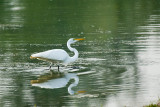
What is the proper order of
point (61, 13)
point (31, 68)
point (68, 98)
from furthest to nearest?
1. point (61, 13)
2. point (31, 68)
3. point (68, 98)

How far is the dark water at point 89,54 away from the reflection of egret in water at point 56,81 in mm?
111

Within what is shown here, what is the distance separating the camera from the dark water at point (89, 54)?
Result: 38.8 feet

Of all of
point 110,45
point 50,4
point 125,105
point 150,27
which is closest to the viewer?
point 125,105

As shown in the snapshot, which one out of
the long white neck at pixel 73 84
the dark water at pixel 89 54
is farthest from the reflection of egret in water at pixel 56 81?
the dark water at pixel 89 54

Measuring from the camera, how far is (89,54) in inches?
704

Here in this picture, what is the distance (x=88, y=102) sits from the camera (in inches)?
439

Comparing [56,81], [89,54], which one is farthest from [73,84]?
[89,54]

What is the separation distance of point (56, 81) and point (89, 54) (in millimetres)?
4054

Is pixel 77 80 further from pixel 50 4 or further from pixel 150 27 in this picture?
pixel 50 4

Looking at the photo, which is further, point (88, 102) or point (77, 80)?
point (77, 80)

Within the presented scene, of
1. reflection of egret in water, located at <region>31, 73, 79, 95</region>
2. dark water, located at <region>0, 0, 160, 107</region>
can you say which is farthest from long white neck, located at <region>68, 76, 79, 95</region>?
dark water, located at <region>0, 0, 160, 107</region>

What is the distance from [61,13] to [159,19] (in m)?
7.04

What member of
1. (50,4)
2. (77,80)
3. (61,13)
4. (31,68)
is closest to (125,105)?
(77,80)

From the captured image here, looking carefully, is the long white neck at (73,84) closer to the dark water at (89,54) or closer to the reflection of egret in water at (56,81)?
the reflection of egret in water at (56,81)
